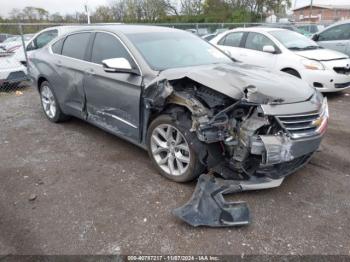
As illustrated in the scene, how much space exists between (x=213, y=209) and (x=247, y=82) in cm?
129

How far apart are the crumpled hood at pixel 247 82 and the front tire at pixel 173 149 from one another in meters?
0.48

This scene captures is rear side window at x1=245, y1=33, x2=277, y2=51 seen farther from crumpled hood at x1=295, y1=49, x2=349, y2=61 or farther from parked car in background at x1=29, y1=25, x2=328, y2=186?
parked car in background at x1=29, y1=25, x2=328, y2=186

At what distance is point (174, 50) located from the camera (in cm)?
404

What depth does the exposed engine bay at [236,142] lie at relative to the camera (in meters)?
2.77

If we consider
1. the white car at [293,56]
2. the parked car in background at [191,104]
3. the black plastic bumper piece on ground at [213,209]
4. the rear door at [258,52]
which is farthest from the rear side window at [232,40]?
the black plastic bumper piece on ground at [213,209]

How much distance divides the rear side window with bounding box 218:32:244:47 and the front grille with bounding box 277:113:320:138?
5284mm

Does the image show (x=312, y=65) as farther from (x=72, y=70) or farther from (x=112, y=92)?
(x=72, y=70)

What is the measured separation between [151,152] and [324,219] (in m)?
1.91

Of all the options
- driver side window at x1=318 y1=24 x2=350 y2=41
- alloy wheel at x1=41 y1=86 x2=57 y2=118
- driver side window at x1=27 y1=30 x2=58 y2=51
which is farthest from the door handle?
driver side window at x1=318 y1=24 x2=350 y2=41

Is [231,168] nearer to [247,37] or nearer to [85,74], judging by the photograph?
[85,74]

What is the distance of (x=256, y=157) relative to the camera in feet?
9.44

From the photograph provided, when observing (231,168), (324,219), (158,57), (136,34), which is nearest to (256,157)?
(231,168)

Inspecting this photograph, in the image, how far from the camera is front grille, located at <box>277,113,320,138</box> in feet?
9.40

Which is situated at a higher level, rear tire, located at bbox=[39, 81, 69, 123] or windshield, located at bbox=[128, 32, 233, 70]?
windshield, located at bbox=[128, 32, 233, 70]
